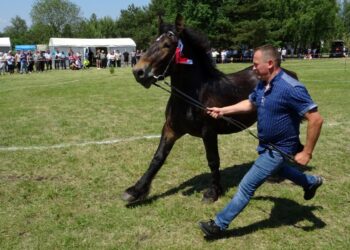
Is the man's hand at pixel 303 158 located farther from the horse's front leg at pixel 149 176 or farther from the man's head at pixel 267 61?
the horse's front leg at pixel 149 176

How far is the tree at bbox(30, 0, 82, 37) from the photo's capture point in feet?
408

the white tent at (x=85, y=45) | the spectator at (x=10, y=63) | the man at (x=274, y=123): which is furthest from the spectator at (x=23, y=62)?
the man at (x=274, y=123)

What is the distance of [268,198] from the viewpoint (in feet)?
20.1

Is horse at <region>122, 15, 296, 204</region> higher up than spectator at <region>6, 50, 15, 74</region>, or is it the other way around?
horse at <region>122, 15, 296, 204</region>

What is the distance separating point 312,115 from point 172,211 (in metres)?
2.21

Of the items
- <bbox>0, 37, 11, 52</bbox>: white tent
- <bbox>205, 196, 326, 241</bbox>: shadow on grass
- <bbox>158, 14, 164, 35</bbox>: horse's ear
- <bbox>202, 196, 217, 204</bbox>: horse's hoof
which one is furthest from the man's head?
<bbox>0, 37, 11, 52</bbox>: white tent

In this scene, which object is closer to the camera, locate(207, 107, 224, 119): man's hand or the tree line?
locate(207, 107, 224, 119): man's hand

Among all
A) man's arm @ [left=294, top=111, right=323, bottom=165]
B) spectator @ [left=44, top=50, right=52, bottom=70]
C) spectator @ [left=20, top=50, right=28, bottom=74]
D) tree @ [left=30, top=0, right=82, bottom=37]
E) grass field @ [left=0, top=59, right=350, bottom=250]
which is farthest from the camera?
tree @ [left=30, top=0, right=82, bottom=37]

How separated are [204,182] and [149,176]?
3.96 ft

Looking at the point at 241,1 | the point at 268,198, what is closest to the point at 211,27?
the point at 241,1

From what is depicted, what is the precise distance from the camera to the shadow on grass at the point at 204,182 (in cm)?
615

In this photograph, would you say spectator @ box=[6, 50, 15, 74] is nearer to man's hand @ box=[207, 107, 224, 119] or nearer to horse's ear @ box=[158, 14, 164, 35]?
horse's ear @ box=[158, 14, 164, 35]

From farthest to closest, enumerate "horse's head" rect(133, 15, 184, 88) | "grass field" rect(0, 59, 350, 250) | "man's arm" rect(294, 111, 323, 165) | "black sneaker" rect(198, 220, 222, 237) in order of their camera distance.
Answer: "horse's head" rect(133, 15, 184, 88) → "grass field" rect(0, 59, 350, 250) → "black sneaker" rect(198, 220, 222, 237) → "man's arm" rect(294, 111, 323, 165)

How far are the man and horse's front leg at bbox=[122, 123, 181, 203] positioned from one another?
126 cm
